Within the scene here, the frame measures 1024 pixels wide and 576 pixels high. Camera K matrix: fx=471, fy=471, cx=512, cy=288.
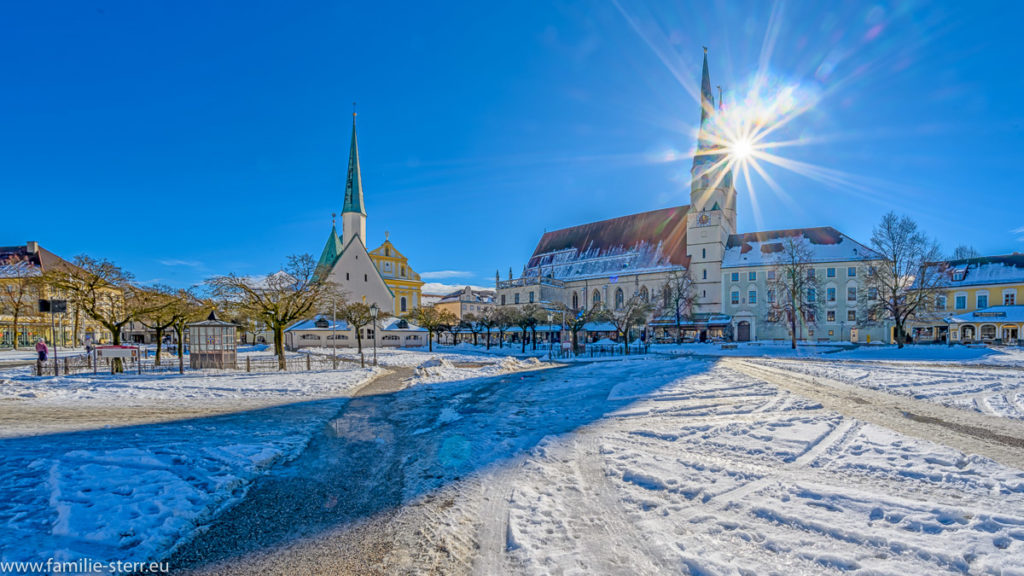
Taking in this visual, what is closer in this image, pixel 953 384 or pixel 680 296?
pixel 953 384

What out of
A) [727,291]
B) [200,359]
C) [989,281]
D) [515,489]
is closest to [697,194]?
[727,291]

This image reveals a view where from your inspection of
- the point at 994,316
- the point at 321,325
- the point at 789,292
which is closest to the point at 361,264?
the point at 321,325

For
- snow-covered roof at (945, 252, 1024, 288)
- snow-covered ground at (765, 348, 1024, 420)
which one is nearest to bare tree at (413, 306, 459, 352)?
snow-covered ground at (765, 348, 1024, 420)

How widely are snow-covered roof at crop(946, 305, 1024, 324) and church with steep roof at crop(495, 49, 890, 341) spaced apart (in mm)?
6184

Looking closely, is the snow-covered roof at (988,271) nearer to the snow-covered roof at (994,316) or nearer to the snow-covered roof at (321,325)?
the snow-covered roof at (994,316)

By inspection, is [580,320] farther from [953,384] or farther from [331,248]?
[331,248]

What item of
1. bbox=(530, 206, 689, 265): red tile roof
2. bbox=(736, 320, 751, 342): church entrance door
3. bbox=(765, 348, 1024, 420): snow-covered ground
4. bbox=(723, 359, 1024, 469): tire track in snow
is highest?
bbox=(530, 206, 689, 265): red tile roof

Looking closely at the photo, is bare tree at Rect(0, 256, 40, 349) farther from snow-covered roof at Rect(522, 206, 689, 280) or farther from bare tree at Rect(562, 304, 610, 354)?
snow-covered roof at Rect(522, 206, 689, 280)

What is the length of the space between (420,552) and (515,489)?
1.77 meters

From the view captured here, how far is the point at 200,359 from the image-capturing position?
73.2 ft

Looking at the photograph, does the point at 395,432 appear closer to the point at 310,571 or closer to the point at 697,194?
the point at 310,571

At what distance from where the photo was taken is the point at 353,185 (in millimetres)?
62281

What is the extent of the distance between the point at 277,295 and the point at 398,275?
42.8 metres

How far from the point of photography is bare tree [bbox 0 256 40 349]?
3984cm
